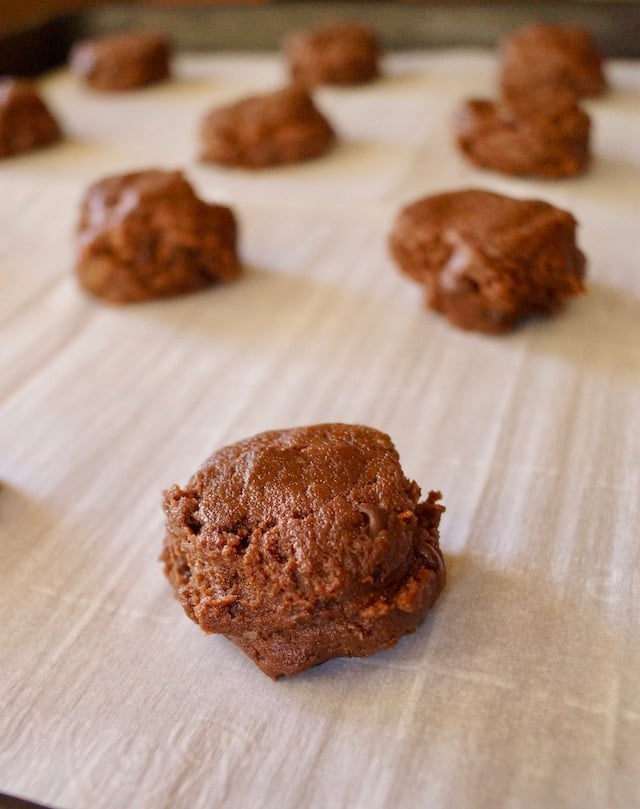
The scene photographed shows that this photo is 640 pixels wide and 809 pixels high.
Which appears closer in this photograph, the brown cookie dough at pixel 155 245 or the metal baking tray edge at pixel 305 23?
the brown cookie dough at pixel 155 245

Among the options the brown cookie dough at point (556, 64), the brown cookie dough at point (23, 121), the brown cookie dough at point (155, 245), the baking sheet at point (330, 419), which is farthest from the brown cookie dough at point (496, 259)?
the brown cookie dough at point (23, 121)

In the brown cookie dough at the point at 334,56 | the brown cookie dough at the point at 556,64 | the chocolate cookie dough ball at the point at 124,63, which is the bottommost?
the brown cookie dough at the point at 556,64

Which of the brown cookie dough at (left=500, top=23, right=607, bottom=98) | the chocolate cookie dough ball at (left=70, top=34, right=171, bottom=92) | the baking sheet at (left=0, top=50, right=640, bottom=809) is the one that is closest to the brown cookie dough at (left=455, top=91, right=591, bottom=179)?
the baking sheet at (left=0, top=50, right=640, bottom=809)

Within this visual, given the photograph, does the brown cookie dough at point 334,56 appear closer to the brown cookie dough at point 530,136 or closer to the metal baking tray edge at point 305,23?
the metal baking tray edge at point 305,23

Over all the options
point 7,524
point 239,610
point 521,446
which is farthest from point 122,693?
point 521,446

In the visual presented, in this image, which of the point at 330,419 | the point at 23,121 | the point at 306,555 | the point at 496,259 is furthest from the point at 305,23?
the point at 306,555

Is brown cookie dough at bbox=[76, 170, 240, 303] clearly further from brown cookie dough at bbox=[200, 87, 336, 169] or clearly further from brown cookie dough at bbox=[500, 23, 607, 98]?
brown cookie dough at bbox=[500, 23, 607, 98]
